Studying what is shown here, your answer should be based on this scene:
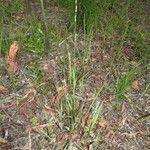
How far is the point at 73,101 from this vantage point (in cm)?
204

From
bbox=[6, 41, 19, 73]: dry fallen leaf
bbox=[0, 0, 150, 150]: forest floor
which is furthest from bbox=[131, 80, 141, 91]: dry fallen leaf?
bbox=[6, 41, 19, 73]: dry fallen leaf

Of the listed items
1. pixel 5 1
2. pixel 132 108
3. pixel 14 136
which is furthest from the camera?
pixel 5 1

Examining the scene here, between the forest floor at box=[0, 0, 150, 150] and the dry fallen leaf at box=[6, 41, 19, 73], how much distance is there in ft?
0.04

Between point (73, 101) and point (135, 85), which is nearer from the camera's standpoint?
point (73, 101)

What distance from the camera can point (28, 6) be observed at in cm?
275

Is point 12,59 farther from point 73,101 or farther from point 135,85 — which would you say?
point 135,85

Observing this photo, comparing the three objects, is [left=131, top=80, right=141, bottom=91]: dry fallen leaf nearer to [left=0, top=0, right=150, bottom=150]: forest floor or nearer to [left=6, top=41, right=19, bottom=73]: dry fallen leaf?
[left=0, top=0, right=150, bottom=150]: forest floor

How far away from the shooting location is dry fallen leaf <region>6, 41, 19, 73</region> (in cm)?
232

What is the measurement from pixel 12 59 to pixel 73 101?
629 mm

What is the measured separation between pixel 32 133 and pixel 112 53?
1.02 meters

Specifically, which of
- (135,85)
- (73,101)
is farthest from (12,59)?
(135,85)

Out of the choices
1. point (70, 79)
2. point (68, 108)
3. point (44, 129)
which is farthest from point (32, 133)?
point (70, 79)

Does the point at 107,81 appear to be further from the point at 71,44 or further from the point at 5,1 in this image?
the point at 5,1

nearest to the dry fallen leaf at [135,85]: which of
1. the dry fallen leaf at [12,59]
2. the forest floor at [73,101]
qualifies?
the forest floor at [73,101]
